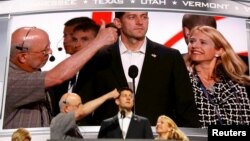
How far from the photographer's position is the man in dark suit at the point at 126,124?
740 cm

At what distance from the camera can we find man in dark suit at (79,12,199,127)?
7695 mm

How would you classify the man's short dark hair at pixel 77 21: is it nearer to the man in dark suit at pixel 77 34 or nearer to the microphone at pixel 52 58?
the man in dark suit at pixel 77 34

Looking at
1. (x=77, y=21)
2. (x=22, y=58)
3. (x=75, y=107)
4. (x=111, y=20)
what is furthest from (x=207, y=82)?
(x=22, y=58)

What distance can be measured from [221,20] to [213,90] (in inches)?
49.2

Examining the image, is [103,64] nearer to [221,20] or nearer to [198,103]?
[198,103]

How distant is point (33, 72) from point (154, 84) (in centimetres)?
201

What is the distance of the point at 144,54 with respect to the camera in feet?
26.2

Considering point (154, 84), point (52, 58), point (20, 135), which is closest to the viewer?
point (20, 135)

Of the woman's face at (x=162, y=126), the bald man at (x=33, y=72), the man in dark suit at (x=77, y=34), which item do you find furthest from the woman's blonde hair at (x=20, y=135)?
the woman's face at (x=162, y=126)

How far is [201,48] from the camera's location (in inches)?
321

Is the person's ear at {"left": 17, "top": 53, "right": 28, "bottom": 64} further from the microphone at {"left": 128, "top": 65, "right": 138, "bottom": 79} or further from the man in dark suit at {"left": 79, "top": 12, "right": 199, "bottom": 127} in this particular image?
the microphone at {"left": 128, "top": 65, "right": 138, "bottom": 79}

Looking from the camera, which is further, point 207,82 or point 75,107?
point 207,82

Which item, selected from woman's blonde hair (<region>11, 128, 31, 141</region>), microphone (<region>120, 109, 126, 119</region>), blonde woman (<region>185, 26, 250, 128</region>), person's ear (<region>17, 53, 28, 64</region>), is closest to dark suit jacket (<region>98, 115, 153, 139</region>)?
microphone (<region>120, 109, 126, 119</region>)

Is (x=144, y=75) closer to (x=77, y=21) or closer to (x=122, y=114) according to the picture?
(x=122, y=114)
